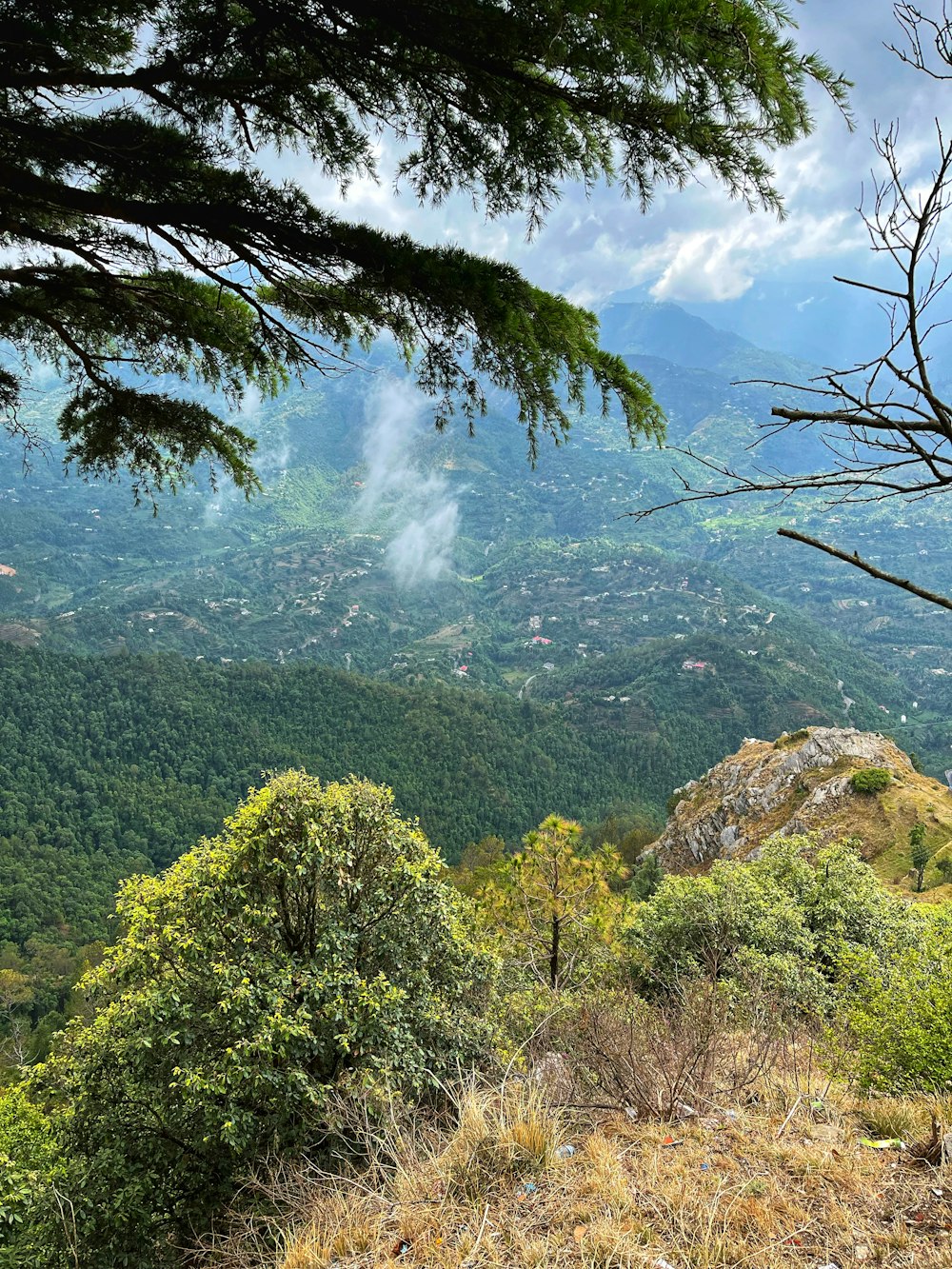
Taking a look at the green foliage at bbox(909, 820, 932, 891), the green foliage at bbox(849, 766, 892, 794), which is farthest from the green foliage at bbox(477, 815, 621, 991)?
the green foliage at bbox(849, 766, 892, 794)

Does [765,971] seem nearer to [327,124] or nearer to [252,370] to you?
[252,370]

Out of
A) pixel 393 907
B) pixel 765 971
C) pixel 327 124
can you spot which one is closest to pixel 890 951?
pixel 765 971

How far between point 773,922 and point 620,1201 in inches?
487

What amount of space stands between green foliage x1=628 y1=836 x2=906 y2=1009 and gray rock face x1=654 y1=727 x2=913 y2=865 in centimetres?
1436

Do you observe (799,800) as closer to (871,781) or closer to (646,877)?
(871,781)

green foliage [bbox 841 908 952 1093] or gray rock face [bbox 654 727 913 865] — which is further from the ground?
green foliage [bbox 841 908 952 1093]

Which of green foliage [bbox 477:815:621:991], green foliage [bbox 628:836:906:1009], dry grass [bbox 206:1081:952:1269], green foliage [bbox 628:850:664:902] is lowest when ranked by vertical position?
green foliage [bbox 628:850:664:902]

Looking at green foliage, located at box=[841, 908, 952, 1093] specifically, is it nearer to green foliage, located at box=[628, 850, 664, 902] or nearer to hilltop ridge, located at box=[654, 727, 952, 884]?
hilltop ridge, located at box=[654, 727, 952, 884]

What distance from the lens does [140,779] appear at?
268 ft

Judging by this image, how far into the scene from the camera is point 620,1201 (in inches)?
107

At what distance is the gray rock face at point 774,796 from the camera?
30.0 metres

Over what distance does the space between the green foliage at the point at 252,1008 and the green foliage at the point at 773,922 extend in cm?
722

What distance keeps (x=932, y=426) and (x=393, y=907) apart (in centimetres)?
631

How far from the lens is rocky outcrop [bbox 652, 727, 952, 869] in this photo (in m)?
27.9
